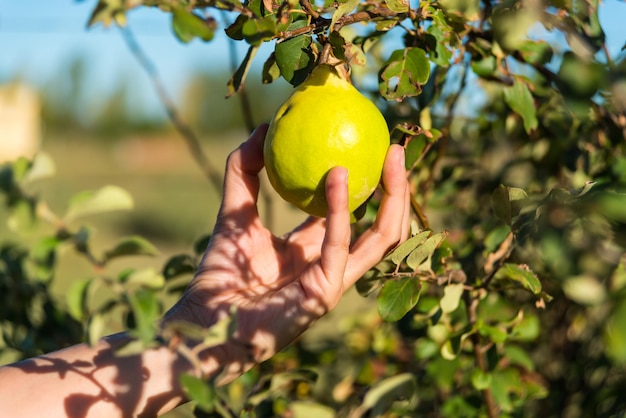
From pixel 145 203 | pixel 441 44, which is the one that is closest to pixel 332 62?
pixel 441 44

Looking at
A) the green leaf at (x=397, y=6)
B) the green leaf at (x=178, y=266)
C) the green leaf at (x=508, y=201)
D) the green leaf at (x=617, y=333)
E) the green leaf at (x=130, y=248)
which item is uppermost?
the green leaf at (x=397, y=6)

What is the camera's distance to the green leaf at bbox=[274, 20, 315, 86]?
2.68 ft

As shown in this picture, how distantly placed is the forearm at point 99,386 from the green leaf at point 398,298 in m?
0.25

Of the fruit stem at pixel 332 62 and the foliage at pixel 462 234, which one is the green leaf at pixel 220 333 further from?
the fruit stem at pixel 332 62

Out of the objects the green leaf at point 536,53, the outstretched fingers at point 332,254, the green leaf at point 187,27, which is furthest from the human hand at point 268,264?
the green leaf at point 536,53

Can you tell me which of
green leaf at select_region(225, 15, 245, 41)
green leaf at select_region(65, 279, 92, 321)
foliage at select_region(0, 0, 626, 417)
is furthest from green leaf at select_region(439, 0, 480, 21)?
green leaf at select_region(65, 279, 92, 321)

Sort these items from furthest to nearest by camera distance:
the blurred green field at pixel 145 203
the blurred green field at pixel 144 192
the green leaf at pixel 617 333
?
the blurred green field at pixel 144 192, the blurred green field at pixel 145 203, the green leaf at pixel 617 333

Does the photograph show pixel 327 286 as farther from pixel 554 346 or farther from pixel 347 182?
pixel 554 346

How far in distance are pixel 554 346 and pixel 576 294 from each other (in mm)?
1201

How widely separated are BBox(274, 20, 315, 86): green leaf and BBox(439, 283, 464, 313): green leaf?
1.18ft

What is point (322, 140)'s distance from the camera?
2.72ft

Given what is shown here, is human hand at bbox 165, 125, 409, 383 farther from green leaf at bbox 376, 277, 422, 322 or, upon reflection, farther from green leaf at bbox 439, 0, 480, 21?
green leaf at bbox 439, 0, 480, 21

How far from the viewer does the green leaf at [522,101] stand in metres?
1.07

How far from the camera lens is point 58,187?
1470 centimetres
